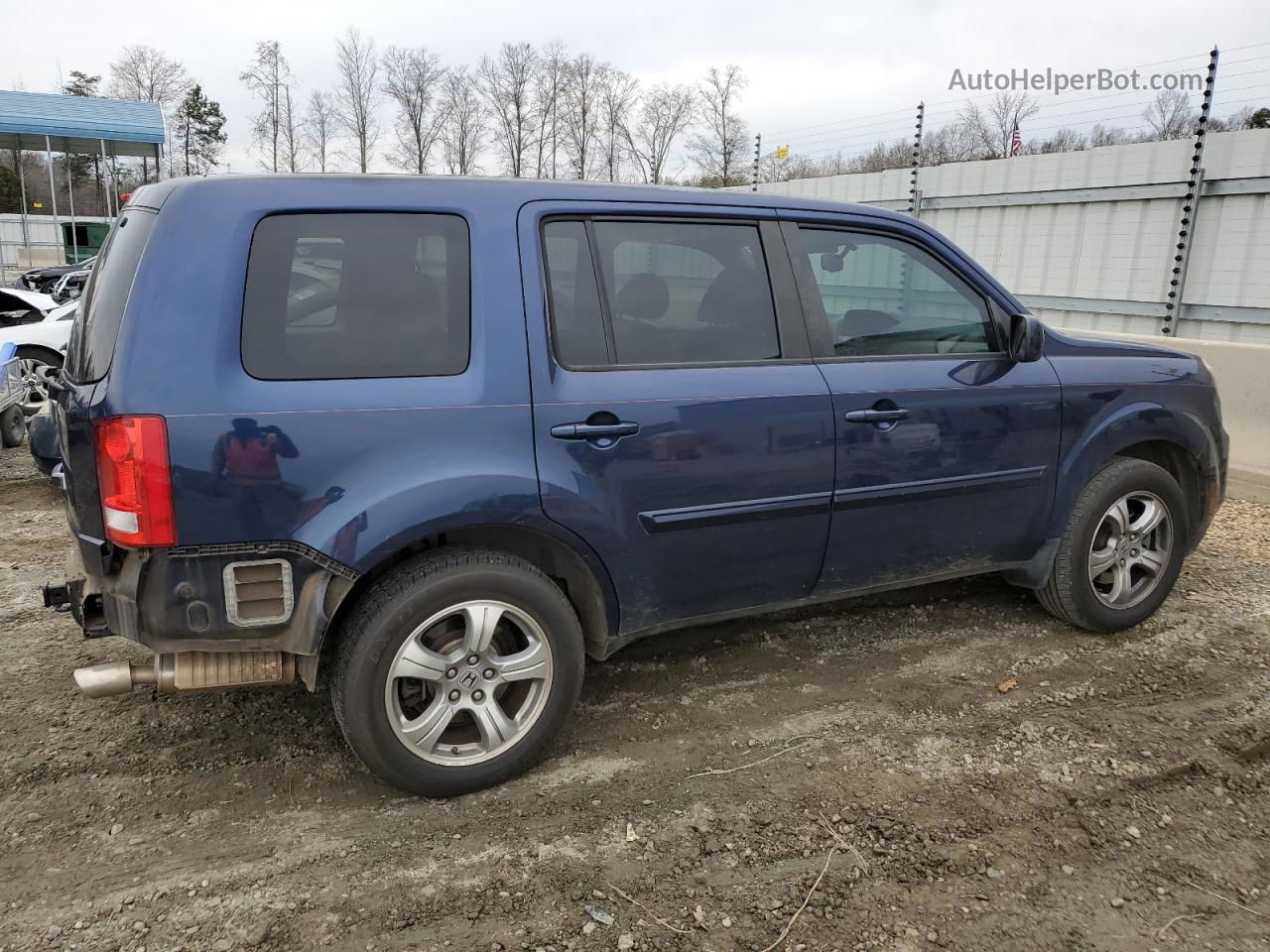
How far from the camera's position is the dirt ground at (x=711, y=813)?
2404mm

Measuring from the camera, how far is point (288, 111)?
3850 cm

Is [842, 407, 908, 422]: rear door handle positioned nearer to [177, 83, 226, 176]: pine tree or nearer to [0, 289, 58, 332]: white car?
[0, 289, 58, 332]: white car

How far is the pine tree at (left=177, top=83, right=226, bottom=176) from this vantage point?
49125 mm

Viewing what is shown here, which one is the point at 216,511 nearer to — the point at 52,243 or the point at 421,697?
the point at 421,697

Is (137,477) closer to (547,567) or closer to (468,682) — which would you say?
(468,682)

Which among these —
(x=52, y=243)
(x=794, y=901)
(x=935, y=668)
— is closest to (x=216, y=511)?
(x=794, y=901)

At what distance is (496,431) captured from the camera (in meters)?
2.81

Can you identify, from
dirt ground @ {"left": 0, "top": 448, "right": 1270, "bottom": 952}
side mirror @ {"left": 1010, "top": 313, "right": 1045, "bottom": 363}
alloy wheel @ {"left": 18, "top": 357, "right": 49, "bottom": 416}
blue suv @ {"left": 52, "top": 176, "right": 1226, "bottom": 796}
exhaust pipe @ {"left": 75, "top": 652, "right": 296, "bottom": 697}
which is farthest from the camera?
alloy wheel @ {"left": 18, "top": 357, "right": 49, "bottom": 416}

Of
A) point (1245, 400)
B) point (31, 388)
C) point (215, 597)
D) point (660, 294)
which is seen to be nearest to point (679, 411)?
point (660, 294)

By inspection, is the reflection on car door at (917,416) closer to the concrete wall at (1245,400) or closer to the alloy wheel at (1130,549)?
the alloy wheel at (1130,549)

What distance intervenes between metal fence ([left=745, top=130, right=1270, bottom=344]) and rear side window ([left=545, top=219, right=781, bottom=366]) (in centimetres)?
721

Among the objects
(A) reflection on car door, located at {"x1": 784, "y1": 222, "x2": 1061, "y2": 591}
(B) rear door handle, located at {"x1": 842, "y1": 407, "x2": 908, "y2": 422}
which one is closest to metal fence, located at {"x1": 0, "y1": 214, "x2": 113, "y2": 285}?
(A) reflection on car door, located at {"x1": 784, "y1": 222, "x2": 1061, "y2": 591}

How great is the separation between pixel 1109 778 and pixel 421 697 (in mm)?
2307

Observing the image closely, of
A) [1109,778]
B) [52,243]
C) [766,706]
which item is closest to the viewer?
[1109,778]
